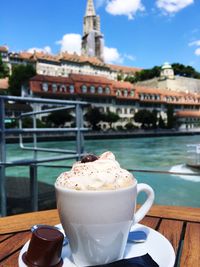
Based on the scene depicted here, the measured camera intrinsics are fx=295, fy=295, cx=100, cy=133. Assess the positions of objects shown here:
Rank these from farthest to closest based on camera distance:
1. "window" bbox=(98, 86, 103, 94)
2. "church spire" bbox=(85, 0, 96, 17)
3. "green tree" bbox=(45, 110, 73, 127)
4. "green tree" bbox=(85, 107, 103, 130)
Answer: "church spire" bbox=(85, 0, 96, 17)
"window" bbox=(98, 86, 103, 94)
"green tree" bbox=(85, 107, 103, 130)
"green tree" bbox=(45, 110, 73, 127)

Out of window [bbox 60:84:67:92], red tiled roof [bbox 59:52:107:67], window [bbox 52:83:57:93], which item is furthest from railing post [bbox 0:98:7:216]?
red tiled roof [bbox 59:52:107:67]

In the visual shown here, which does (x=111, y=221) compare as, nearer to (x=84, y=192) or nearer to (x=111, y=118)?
(x=84, y=192)

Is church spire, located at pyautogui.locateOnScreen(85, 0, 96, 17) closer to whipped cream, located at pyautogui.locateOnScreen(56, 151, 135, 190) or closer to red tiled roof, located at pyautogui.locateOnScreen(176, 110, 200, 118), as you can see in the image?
red tiled roof, located at pyautogui.locateOnScreen(176, 110, 200, 118)

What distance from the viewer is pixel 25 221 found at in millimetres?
626

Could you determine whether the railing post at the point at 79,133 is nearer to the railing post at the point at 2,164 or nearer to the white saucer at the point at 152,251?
the railing post at the point at 2,164

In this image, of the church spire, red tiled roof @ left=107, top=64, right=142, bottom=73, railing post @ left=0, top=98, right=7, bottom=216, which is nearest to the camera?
railing post @ left=0, top=98, right=7, bottom=216

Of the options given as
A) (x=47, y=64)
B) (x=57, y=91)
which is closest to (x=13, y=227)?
(x=57, y=91)

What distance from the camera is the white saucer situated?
0.42 metres

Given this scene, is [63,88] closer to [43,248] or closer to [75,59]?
[75,59]

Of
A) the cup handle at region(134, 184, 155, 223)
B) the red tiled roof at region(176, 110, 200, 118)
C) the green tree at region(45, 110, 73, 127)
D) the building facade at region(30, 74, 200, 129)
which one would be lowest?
the cup handle at region(134, 184, 155, 223)

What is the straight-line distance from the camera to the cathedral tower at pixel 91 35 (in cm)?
5791

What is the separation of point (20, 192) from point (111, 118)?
28.0m

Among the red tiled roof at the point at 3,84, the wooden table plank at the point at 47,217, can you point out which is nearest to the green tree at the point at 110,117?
the red tiled roof at the point at 3,84

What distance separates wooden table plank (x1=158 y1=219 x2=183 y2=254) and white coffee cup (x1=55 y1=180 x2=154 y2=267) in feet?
0.38
